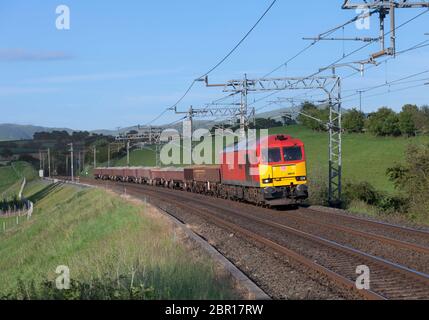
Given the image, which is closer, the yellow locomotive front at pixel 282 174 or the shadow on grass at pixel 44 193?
the yellow locomotive front at pixel 282 174

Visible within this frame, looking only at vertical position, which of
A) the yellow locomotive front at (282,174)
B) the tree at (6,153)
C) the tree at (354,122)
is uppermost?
the tree at (354,122)

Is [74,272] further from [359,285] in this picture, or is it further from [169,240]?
[359,285]

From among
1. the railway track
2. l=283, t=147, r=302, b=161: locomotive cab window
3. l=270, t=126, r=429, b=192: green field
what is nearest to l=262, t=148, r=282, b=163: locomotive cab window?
l=283, t=147, r=302, b=161: locomotive cab window

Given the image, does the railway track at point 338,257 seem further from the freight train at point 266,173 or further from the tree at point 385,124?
the tree at point 385,124

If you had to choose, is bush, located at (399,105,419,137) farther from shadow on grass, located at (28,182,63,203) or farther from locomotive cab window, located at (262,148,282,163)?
locomotive cab window, located at (262,148,282,163)

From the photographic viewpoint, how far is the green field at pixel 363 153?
190 ft

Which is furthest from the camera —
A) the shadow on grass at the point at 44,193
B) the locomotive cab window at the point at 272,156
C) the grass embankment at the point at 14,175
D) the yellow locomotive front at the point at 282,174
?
the grass embankment at the point at 14,175

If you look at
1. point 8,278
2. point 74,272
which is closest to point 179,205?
point 8,278

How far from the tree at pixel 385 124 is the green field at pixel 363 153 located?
4.74 ft

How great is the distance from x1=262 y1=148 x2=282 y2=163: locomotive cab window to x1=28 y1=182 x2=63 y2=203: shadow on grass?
6138 cm

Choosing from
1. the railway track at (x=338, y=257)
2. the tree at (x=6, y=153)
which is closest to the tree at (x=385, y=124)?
the railway track at (x=338, y=257)

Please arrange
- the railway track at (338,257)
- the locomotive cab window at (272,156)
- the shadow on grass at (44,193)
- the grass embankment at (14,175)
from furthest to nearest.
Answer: the grass embankment at (14,175) < the shadow on grass at (44,193) < the locomotive cab window at (272,156) < the railway track at (338,257)

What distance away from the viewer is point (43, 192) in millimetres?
89188

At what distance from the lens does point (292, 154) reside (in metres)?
26.4
